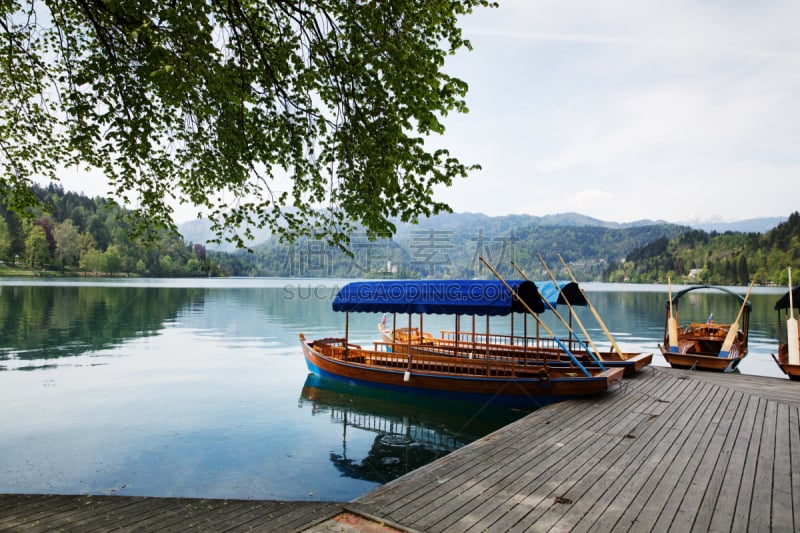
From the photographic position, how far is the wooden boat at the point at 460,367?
11.1 m

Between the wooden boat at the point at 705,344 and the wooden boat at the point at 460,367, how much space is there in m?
4.58

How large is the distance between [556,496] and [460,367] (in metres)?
8.14

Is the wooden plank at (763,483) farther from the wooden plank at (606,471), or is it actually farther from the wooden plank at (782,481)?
the wooden plank at (606,471)

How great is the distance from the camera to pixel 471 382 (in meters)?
12.1

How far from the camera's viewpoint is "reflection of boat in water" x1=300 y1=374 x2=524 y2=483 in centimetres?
883

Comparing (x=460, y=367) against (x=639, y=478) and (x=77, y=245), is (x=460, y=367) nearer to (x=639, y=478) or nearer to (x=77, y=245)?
(x=639, y=478)

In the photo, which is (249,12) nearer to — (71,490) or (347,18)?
(347,18)

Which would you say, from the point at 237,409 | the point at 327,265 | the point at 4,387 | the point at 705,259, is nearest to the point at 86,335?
the point at 4,387

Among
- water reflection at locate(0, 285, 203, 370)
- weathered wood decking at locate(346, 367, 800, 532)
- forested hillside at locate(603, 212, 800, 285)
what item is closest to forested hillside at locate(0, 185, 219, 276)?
water reflection at locate(0, 285, 203, 370)

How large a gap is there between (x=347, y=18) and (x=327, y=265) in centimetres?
15601

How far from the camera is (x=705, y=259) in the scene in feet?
435

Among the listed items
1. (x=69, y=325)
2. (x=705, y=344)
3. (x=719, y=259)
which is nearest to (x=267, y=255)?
(x=69, y=325)

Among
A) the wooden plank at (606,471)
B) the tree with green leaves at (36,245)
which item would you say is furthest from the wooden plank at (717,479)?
the tree with green leaves at (36,245)

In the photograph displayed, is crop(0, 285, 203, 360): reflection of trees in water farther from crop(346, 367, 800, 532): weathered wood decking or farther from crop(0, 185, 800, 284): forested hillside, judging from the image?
crop(0, 185, 800, 284): forested hillside
